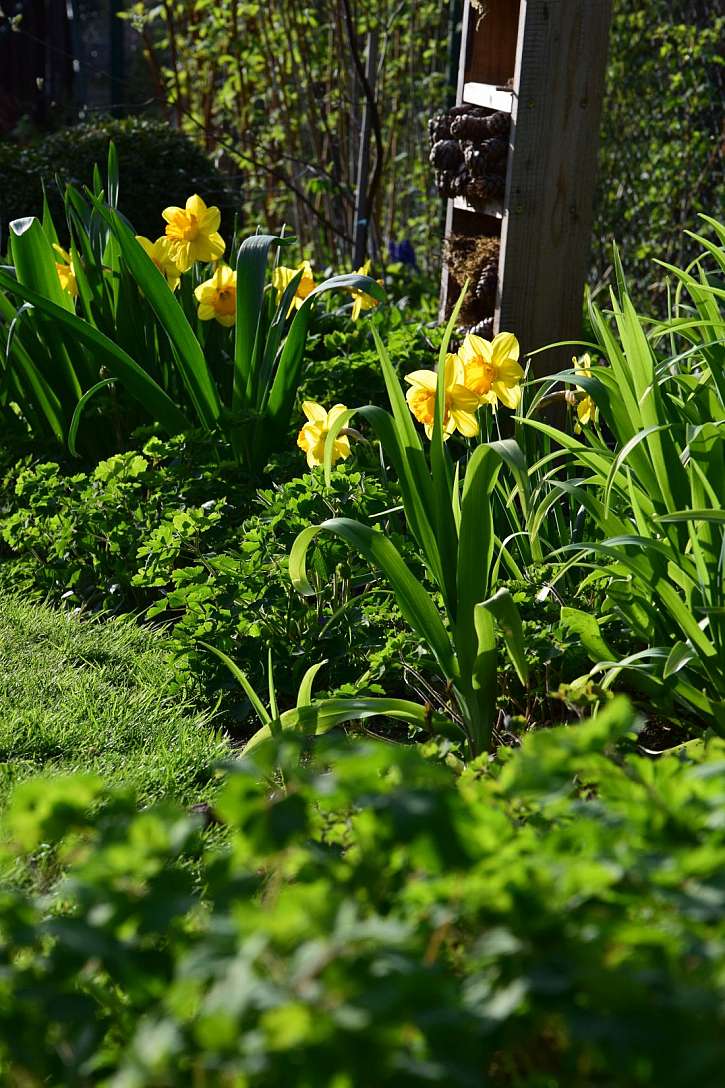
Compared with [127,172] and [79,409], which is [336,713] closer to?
[79,409]

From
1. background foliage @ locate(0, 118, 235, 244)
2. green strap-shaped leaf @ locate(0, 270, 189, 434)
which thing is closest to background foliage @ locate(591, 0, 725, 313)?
background foliage @ locate(0, 118, 235, 244)

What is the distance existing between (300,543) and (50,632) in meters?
0.93

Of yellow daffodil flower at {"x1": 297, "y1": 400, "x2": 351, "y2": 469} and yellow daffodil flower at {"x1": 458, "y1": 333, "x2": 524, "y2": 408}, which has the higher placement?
yellow daffodil flower at {"x1": 458, "y1": 333, "x2": 524, "y2": 408}

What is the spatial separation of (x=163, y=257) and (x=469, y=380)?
133cm

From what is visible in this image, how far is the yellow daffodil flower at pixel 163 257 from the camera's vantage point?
3207 millimetres

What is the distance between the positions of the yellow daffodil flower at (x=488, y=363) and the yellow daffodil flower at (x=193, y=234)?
45.4 inches

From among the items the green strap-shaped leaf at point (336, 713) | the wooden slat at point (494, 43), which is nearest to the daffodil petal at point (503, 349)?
the green strap-shaped leaf at point (336, 713)

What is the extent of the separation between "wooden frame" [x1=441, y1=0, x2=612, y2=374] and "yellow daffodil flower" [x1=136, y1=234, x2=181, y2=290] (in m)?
0.91

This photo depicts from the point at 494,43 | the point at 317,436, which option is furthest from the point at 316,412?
the point at 494,43

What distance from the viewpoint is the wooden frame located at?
3008mm

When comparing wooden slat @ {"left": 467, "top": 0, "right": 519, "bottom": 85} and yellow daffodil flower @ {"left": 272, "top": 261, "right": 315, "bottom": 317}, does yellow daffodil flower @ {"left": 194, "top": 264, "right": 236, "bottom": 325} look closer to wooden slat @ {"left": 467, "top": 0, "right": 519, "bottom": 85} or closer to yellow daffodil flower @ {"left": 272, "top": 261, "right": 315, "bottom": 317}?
yellow daffodil flower @ {"left": 272, "top": 261, "right": 315, "bottom": 317}

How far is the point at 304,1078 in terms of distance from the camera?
79cm

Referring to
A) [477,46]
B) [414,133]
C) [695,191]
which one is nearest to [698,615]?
[477,46]

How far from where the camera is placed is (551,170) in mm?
3145
